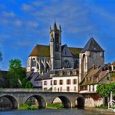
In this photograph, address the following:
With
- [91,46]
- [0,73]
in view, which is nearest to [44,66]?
[0,73]

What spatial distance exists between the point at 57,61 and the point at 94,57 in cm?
6201

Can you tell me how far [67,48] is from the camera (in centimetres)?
19512

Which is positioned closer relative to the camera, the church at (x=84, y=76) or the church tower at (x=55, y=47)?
the church at (x=84, y=76)

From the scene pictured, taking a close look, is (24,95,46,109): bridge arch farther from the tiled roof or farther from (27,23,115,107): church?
the tiled roof

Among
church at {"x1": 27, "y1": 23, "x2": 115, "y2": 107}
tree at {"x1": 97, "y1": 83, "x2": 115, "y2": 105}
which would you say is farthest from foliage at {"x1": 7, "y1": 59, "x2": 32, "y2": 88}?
tree at {"x1": 97, "y1": 83, "x2": 115, "y2": 105}

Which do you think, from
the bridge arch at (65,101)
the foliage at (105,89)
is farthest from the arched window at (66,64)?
the foliage at (105,89)

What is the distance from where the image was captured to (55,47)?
7628 inches

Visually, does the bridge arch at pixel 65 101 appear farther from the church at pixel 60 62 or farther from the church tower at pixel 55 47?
the church tower at pixel 55 47

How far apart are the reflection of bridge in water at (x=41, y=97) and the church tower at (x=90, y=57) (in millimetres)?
7091

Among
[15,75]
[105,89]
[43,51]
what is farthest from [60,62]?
[105,89]

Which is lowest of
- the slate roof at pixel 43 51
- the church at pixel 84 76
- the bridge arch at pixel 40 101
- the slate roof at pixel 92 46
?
the bridge arch at pixel 40 101

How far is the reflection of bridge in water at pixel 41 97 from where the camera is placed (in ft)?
380

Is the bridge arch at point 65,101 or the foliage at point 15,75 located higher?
the foliage at point 15,75

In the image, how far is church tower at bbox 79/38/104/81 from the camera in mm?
128375
